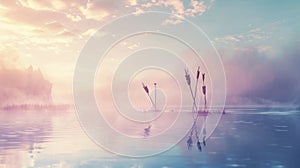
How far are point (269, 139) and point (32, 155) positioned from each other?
194 feet

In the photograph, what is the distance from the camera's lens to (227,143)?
253ft

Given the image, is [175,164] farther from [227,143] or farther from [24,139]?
[24,139]

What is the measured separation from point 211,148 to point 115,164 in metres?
24.8

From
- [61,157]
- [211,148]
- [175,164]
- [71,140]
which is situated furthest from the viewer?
[71,140]

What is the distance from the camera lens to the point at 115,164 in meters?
56.1

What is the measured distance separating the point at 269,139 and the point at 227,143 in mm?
15584

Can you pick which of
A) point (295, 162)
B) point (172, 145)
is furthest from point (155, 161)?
point (295, 162)

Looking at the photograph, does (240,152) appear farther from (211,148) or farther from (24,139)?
(24,139)

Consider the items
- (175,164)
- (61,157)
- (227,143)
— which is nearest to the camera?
(175,164)

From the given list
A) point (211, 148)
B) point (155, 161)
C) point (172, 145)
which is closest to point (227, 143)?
point (211, 148)

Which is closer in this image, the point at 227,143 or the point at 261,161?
the point at 261,161

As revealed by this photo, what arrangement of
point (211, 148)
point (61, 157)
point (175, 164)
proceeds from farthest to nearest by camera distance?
point (211, 148) < point (61, 157) < point (175, 164)

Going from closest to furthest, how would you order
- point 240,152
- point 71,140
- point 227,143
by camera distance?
point 240,152
point 227,143
point 71,140

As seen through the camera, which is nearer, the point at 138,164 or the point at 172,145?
the point at 138,164
